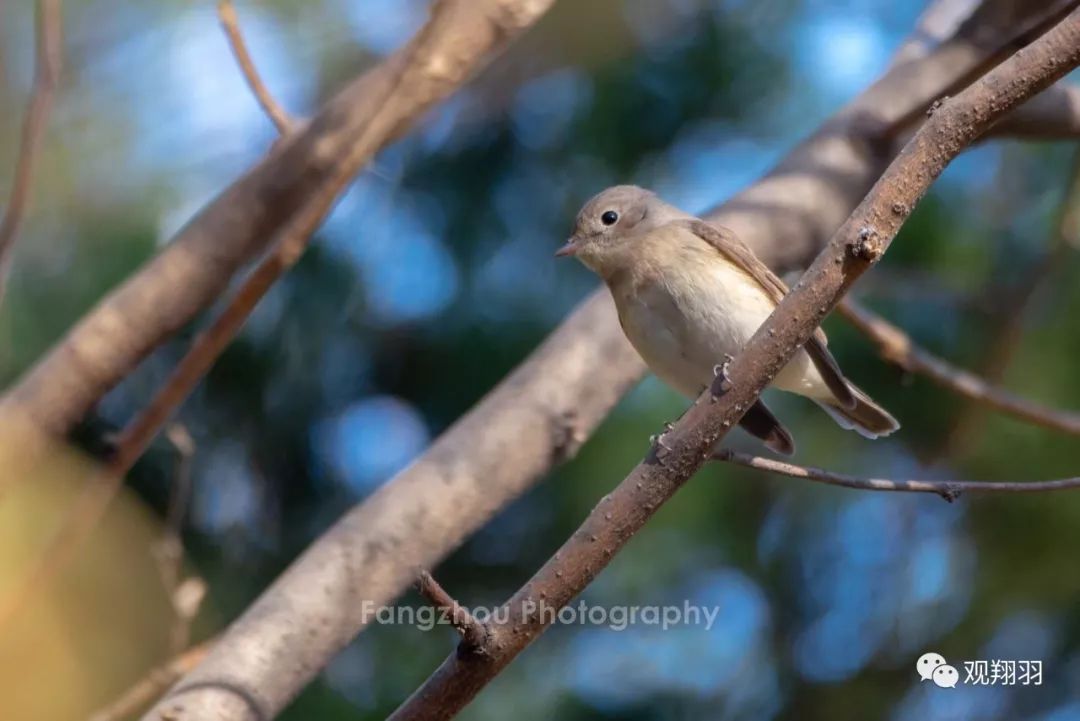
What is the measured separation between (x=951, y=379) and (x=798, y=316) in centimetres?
148

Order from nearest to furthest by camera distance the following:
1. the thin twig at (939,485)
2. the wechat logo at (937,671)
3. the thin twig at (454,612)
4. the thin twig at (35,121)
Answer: the thin twig at (454,612), the thin twig at (939,485), the thin twig at (35,121), the wechat logo at (937,671)

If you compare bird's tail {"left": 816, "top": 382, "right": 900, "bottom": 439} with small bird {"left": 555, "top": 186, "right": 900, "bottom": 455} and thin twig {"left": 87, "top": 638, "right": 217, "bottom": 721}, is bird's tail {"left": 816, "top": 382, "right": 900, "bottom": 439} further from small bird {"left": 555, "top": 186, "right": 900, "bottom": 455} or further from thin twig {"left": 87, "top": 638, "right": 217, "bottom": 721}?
thin twig {"left": 87, "top": 638, "right": 217, "bottom": 721}

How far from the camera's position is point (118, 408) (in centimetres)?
379

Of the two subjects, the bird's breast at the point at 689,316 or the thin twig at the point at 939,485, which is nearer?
the thin twig at the point at 939,485

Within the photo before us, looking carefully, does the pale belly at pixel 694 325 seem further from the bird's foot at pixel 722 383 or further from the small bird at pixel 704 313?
the bird's foot at pixel 722 383

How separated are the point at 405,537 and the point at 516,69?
8.22 ft

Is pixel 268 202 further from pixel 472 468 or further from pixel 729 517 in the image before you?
pixel 729 517

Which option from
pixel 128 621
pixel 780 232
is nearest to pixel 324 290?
pixel 128 621

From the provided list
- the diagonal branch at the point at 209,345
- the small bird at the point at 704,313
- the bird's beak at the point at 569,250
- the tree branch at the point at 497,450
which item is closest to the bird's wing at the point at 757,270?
the small bird at the point at 704,313

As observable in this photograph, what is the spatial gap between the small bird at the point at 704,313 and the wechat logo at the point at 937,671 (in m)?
1.09

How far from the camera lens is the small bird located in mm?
2631

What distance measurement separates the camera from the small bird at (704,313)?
8.63 feet

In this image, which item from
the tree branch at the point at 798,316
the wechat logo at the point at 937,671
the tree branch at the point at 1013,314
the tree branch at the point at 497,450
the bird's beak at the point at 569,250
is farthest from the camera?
the wechat logo at the point at 937,671

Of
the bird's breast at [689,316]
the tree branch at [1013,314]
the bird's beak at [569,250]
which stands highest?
the bird's beak at [569,250]
